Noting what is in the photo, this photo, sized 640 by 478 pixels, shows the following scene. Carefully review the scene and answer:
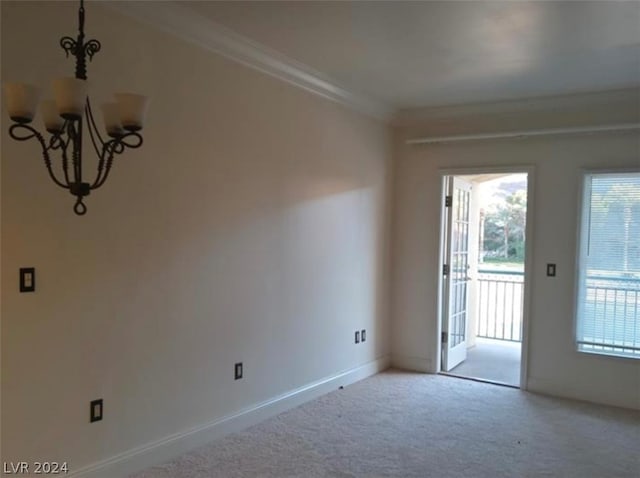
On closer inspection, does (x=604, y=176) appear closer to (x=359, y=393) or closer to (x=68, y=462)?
(x=359, y=393)

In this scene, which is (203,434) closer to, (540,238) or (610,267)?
(540,238)

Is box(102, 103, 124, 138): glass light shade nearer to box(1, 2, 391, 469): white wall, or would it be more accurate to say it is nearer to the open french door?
box(1, 2, 391, 469): white wall

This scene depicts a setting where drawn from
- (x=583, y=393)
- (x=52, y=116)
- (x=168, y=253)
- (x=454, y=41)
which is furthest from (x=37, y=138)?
(x=583, y=393)

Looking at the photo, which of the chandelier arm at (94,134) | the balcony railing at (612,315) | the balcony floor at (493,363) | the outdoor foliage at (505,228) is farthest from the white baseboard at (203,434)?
the outdoor foliage at (505,228)

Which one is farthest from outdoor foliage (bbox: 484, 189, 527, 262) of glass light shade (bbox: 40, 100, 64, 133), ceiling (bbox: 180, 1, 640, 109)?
glass light shade (bbox: 40, 100, 64, 133)

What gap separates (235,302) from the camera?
3.52m

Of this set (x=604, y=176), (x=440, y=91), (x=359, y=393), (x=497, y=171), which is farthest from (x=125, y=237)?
(x=604, y=176)

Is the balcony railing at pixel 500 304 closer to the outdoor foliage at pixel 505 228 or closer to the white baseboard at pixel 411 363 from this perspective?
the outdoor foliage at pixel 505 228

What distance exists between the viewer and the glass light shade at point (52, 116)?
6.54 ft

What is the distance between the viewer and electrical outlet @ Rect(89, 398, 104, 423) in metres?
2.66

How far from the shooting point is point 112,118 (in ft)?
6.39

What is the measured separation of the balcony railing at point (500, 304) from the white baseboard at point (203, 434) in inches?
132

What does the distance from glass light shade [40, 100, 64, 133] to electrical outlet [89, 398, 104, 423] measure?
147 centimetres

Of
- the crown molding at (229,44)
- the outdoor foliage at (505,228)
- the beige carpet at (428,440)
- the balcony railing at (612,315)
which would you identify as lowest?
the beige carpet at (428,440)
